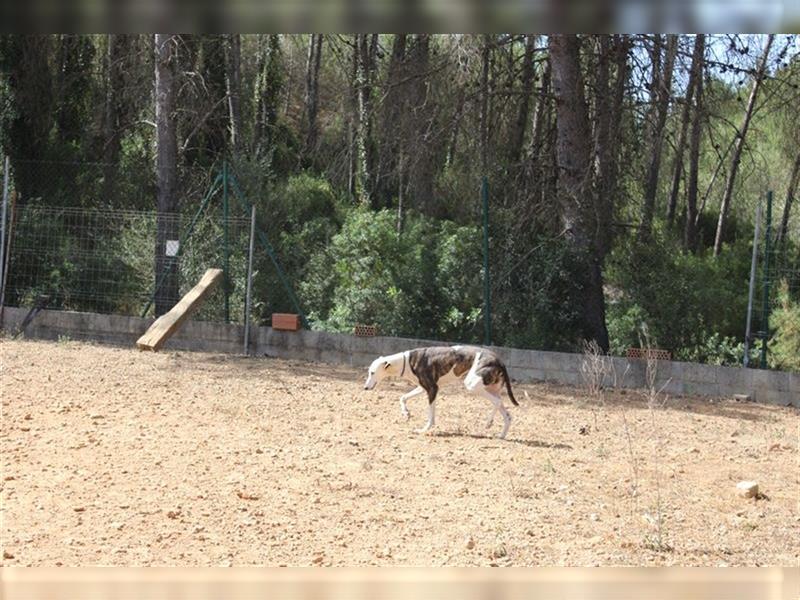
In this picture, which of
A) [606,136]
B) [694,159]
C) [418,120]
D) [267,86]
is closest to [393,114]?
[418,120]

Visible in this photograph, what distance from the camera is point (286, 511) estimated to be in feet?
19.8

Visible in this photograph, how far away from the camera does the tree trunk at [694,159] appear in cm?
1444

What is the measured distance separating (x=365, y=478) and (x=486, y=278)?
7.41 metres

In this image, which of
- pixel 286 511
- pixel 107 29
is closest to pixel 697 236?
pixel 286 511

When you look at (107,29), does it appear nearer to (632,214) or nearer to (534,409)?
(534,409)

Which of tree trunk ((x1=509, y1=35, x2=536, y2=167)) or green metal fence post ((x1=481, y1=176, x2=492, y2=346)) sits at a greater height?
tree trunk ((x1=509, y1=35, x2=536, y2=167))

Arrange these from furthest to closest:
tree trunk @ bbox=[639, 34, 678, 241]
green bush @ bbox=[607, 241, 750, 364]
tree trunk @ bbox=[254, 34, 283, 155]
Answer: tree trunk @ bbox=[254, 34, 283, 155] < green bush @ bbox=[607, 241, 750, 364] < tree trunk @ bbox=[639, 34, 678, 241]

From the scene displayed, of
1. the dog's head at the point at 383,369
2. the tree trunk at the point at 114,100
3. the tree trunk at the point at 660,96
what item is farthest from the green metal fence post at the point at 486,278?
the tree trunk at the point at 114,100

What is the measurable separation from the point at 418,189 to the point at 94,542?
1239 centimetres

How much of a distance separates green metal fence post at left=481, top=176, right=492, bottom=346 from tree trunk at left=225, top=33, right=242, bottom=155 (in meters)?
10.3

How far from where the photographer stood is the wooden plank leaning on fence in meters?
13.5

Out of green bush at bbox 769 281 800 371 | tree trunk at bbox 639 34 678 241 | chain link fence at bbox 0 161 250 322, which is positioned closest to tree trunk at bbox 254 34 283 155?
chain link fence at bbox 0 161 250 322

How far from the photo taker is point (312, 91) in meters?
31.0

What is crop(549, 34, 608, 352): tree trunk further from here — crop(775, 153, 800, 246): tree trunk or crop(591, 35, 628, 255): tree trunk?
crop(775, 153, 800, 246): tree trunk
